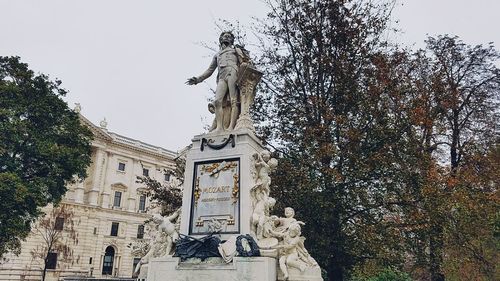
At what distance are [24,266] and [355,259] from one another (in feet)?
124

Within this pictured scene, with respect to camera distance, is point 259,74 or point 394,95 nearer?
point 259,74

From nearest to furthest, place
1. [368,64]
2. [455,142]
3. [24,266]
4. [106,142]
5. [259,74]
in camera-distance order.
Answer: [259,74] → [368,64] → [455,142] → [24,266] → [106,142]

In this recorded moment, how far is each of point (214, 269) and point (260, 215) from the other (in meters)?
1.45

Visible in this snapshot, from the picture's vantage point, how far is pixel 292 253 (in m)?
7.52

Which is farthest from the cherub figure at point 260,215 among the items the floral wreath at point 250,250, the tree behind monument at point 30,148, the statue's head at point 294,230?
the tree behind monument at point 30,148

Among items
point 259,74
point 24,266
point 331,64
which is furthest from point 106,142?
point 259,74

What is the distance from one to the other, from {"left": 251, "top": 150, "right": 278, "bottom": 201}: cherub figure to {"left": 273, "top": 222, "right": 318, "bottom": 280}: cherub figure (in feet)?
3.54

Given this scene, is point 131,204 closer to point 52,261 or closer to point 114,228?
point 114,228

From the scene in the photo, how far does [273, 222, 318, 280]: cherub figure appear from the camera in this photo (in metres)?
7.33

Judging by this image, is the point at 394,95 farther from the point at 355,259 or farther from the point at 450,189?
the point at 355,259

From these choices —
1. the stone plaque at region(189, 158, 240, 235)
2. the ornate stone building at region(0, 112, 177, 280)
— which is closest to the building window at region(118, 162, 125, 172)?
the ornate stone building at region(0, 112, 177, 280)

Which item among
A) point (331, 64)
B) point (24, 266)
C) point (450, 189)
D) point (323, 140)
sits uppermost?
point (331, 64)

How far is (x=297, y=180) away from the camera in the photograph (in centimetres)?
1369

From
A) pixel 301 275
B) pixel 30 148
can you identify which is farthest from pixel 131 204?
pixel 301 275
